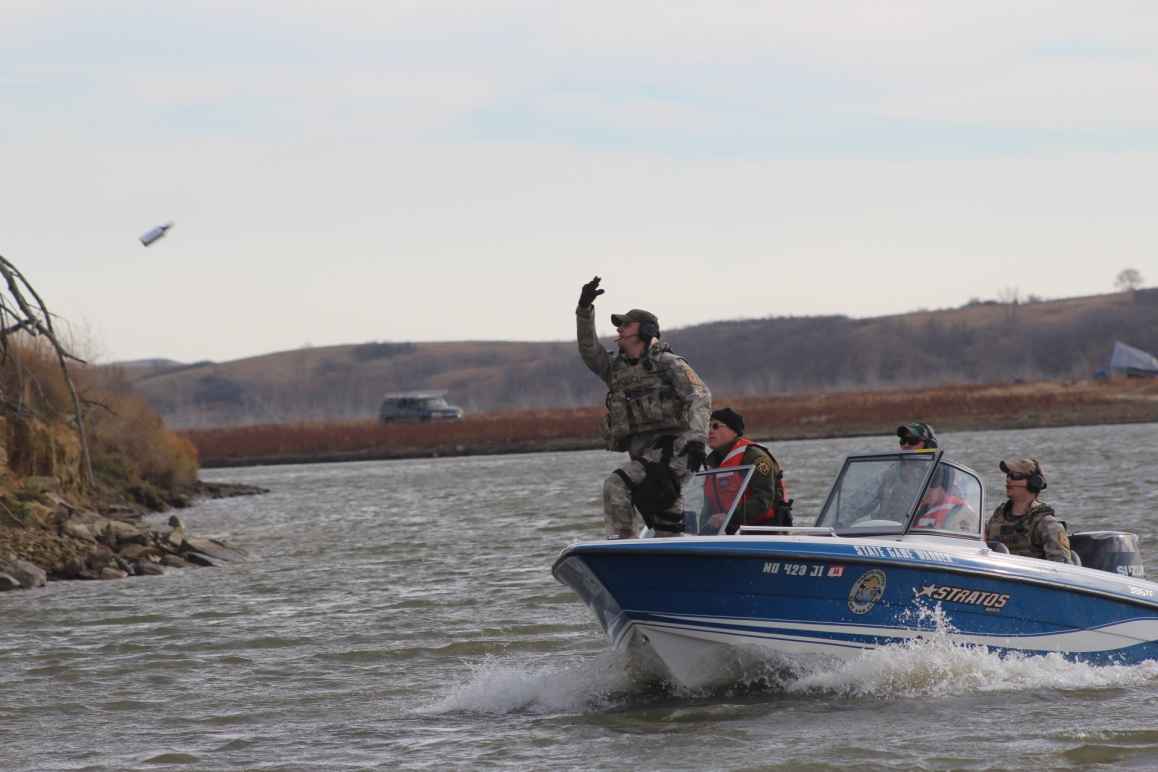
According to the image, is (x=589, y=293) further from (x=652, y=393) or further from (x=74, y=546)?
(x=74, y=546)

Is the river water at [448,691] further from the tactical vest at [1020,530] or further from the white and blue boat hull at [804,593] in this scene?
the tactical vest at [1020,530]

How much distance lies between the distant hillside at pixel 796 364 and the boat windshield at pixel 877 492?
130m

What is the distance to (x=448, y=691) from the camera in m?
13.0

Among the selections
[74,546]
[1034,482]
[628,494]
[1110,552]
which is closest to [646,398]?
[628,494]

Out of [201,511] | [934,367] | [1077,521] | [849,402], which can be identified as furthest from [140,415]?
[934,367]

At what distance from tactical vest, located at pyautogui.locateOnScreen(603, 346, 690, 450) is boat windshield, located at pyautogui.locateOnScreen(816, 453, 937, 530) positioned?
1292 mm

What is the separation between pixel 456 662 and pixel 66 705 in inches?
131

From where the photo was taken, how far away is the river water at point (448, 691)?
10297 millimetres

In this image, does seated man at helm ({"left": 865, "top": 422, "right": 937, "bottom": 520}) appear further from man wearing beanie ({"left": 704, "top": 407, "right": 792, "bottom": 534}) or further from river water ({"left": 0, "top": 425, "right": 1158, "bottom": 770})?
river water ({"left": 0, "top": 425, "right": 1158, "bottom": 770})

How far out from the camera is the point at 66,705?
514 inches

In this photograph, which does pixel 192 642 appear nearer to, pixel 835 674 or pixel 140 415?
pixel 835 674

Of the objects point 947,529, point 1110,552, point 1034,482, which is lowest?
point 1110,552

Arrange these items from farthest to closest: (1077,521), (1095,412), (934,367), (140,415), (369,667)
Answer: (934,367), (1095,412), (140,415), (1077,521), (369,667)

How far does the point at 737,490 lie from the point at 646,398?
34.8 inches
